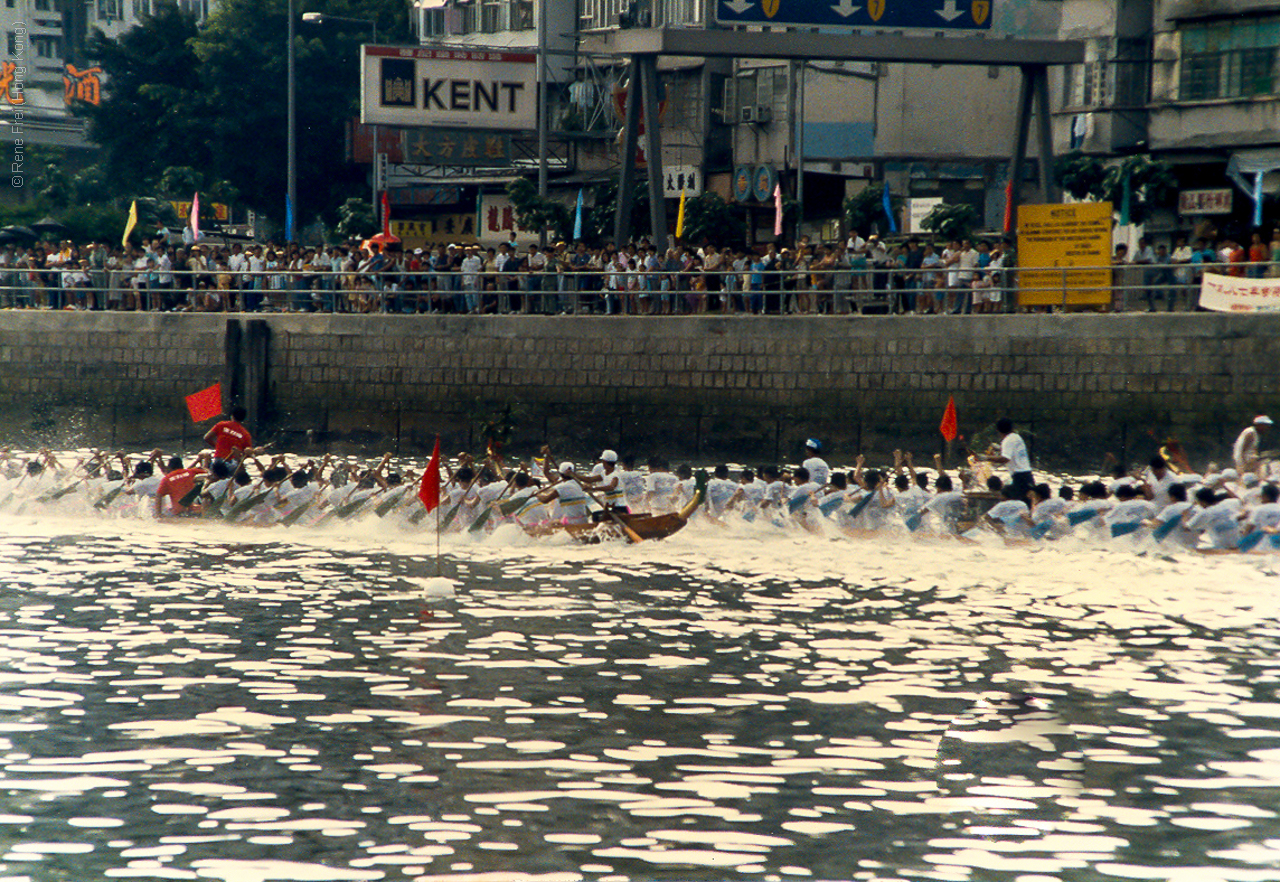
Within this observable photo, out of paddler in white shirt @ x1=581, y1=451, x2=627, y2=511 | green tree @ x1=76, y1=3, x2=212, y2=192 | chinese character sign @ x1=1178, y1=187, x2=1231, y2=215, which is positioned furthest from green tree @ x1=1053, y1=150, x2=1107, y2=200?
green tree @ x1=76, y1=3, x2=212, y2=192

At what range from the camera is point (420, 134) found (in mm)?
38781

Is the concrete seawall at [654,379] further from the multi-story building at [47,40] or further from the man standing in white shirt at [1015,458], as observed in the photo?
the multi-story building at [47,40]

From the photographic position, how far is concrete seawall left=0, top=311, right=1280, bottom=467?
2389 cm

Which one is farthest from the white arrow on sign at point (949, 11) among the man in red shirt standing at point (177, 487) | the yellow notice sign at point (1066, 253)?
the man in red shirt standing at point (177, 487)

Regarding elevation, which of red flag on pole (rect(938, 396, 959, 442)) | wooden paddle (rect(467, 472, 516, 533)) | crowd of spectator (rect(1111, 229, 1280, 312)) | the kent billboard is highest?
the kent billboard

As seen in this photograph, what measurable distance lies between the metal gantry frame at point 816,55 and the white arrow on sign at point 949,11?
38 cm

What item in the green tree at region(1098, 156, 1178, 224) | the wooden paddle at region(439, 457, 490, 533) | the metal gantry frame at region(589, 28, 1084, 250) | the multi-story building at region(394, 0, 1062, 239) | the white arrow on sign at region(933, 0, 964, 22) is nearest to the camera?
the wooden paddle at region(439, 457, 490, 533)

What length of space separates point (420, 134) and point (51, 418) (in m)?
12.3

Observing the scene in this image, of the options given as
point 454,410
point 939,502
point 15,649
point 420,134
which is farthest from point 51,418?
point 939,502

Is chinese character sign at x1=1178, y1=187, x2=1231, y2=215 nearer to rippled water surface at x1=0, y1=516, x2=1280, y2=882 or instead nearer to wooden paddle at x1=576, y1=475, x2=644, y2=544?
rippled water surface at x1=0, y1=516, x2=1280, y2=882

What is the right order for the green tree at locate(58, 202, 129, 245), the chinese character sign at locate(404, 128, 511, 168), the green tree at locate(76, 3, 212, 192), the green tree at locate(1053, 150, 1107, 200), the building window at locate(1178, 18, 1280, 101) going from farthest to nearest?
the green tree at locate(76, 3, 212, 192)
the green tree at locate(58, 202, 129, 245)
the chinese character sign at locate(404, 128, 511, 168)
the green tree at locate(1053, 150, 1107, 200)
the building window at locate(1178, 18, 1280, 101)

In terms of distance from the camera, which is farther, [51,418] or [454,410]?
[51,418]

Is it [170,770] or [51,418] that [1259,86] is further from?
[170,770]

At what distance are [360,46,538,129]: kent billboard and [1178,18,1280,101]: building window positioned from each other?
14.6 metres
